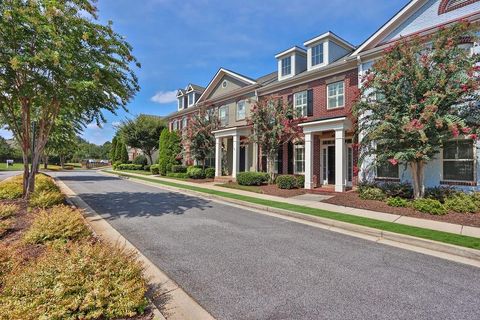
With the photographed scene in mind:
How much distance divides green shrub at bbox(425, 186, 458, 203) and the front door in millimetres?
5193

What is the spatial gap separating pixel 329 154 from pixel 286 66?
721 centimetres

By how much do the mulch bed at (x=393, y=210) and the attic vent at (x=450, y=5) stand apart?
9.04 m

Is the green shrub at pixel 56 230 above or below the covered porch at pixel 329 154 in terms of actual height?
below

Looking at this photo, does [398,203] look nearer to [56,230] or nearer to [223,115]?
[56,230]

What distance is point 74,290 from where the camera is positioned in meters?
2.93

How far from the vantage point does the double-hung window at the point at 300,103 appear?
653 inches

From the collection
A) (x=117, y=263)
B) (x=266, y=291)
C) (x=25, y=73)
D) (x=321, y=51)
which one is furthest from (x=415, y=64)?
(x=25, y=73)

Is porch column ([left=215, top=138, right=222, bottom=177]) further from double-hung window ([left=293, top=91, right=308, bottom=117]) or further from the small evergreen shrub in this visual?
the small evergreen shrub

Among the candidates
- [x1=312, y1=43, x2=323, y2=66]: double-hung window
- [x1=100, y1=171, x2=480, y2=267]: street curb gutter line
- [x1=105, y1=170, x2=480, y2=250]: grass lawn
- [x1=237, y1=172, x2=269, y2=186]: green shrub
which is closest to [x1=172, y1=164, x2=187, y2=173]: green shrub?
[x1=237, y1=172, x2=269, y2=186]: green shrub

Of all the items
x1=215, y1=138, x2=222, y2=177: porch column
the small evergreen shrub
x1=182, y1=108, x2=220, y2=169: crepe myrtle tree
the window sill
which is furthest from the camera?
x1=182, y1=108, x2=220, y2=169: crepe myrtle tree

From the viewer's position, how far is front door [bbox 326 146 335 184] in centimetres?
1545

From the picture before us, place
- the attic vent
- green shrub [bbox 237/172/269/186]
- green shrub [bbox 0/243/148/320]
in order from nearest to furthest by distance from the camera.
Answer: green shrub [bbox 0/243/148/320] < the attic vent < green shrub [bbox 237/172/269/186]

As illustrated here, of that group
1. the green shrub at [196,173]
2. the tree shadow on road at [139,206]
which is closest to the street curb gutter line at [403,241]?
the tree shadow on road at [139,206]

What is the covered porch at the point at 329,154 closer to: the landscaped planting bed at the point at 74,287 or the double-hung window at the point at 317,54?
the double-hung window at the point at 317,54
